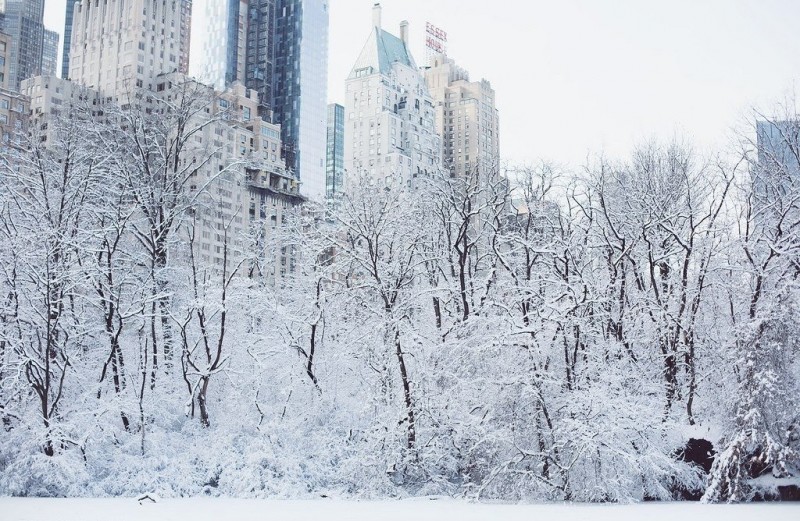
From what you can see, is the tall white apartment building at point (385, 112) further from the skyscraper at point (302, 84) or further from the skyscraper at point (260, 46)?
the skyscraper at point (260, 46)

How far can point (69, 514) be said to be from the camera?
17.3 meters

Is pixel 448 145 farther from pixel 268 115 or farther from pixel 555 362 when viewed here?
pixel 555 362

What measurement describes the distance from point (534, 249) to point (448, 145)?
14183 centimetres

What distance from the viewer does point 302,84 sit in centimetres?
17362

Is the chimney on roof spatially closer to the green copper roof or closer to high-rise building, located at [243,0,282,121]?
the green copper roof

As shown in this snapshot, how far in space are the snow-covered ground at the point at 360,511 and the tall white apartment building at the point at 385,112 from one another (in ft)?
354

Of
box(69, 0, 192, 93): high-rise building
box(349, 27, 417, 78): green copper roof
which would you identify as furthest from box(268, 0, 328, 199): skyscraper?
box(69, 0, 192, 93): high-rise building

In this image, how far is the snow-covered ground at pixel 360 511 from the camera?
16938 mm

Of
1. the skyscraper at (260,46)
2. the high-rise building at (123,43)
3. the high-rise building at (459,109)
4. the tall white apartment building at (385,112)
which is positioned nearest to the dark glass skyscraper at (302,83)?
the skyscraper at (260,46)

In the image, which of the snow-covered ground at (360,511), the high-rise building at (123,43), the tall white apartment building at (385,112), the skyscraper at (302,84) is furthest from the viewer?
the skyscraper at (302,84)

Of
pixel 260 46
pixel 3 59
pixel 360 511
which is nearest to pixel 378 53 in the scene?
pixel 260 46

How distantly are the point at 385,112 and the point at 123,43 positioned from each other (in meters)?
42.6

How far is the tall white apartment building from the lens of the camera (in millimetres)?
132250

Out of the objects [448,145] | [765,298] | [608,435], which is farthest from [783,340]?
[448,145]
